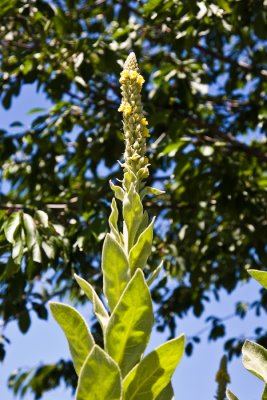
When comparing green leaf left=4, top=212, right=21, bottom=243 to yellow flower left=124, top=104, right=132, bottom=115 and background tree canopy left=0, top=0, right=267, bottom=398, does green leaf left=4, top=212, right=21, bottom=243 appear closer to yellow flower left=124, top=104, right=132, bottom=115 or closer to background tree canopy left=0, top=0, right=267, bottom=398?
background tree canopy left=0, top=0, right=267, bottom=398

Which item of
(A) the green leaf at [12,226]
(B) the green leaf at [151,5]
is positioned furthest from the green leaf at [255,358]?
(B) the green leaf at [151,5]

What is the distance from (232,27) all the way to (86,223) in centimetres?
157

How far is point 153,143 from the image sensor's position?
5.26 meters

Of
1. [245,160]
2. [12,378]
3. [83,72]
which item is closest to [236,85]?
[245,160]

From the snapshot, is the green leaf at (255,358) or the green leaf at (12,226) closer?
the green leaf at (255,358)

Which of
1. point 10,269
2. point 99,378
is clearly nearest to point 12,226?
point 10,269

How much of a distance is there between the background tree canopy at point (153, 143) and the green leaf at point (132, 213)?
95.9 inches

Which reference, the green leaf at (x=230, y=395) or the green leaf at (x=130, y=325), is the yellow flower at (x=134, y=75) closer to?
the green leaf at (x=130, y=325)

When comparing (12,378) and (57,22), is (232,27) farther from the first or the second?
(12,378)

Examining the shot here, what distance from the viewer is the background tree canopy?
172 inches

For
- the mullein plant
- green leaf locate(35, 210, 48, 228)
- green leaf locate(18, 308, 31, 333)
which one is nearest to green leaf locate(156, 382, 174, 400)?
the mullein plant

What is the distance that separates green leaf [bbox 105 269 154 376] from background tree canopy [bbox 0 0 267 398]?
2.63 metres

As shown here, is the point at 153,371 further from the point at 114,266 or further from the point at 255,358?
the point at 255,358

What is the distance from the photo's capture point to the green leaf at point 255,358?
133 centimetres
